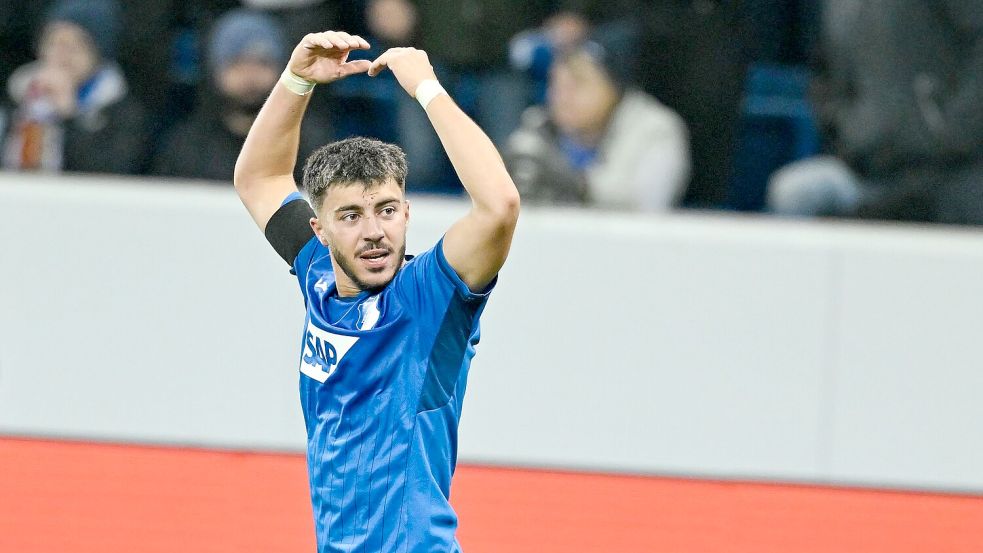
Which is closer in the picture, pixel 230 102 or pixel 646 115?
A: pixel 646 115

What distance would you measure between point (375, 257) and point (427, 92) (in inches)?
14.4

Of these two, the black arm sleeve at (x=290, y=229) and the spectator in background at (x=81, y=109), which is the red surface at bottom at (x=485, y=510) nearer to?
the spectator in background at (x=81, y=109)

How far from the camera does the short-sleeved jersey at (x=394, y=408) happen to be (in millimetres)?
2781

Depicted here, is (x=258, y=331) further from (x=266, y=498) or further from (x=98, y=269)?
(x=266, y=498)

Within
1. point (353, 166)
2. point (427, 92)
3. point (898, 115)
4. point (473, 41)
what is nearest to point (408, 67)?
point (427, 92)

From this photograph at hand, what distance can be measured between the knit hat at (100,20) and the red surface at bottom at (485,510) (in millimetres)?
2016

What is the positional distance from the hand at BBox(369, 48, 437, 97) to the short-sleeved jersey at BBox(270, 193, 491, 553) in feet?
1.21

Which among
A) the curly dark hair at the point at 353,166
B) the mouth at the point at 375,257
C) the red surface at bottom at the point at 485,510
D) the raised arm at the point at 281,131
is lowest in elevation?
the red surface at bottom at the point at 485,510

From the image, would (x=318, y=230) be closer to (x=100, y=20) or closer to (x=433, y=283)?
(x=433, y=283)

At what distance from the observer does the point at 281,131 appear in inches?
129

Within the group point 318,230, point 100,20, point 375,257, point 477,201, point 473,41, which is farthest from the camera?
point 100,20

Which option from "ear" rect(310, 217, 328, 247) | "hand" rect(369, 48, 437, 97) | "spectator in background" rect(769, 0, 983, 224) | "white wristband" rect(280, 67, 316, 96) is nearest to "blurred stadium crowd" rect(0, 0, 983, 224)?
"spectator in background" rect(769, 0, 983, 224)

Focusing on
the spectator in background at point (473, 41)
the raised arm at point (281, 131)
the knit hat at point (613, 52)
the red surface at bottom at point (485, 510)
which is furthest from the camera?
the spectator in background at point (473, 41)

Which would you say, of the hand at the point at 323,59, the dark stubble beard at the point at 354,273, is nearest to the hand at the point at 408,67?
the hand at the point at 323,59
